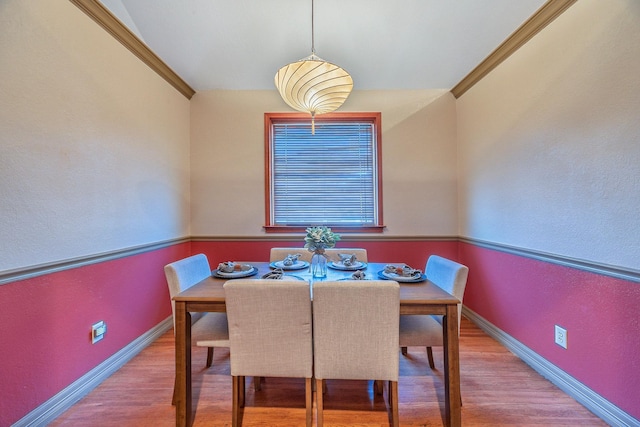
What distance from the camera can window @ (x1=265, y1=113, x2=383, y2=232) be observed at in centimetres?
303

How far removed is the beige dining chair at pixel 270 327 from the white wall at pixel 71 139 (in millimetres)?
1188

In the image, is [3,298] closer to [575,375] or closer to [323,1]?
[323,1]

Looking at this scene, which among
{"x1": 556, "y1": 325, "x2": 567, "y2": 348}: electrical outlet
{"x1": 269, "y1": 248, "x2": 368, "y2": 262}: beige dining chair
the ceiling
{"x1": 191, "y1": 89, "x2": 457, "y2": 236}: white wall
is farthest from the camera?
{"x1": 191, "y1": 89, "x2": 457, "y2": 236}: white wall

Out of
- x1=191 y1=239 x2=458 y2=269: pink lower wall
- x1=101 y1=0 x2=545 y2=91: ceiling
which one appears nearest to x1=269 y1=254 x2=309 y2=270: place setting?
x1=191 y1=239 x2=458 y2=269: pink lower wall

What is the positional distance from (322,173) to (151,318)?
2215 millimetres

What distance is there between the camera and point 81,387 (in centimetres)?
166

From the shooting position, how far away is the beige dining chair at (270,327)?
4.09ft

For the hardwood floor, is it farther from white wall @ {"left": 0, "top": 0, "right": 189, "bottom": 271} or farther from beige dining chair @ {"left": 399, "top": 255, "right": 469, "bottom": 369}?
white wall @ {"left": 0, "top": 0, "right": 189, "bottom": 271}

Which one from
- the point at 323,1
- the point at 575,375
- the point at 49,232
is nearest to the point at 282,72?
the point at 323,1

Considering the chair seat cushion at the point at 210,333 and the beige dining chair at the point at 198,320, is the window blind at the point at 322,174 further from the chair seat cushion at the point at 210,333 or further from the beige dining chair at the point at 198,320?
the chair seat cushion at the point at 210,333

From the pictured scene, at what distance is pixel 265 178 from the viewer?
Result: 2975 mm

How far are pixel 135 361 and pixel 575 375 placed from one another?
10.1 feet

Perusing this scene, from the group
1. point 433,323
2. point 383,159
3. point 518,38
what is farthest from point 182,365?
point 518,38

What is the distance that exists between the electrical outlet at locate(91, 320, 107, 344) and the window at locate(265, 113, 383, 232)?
1680 millimetres
